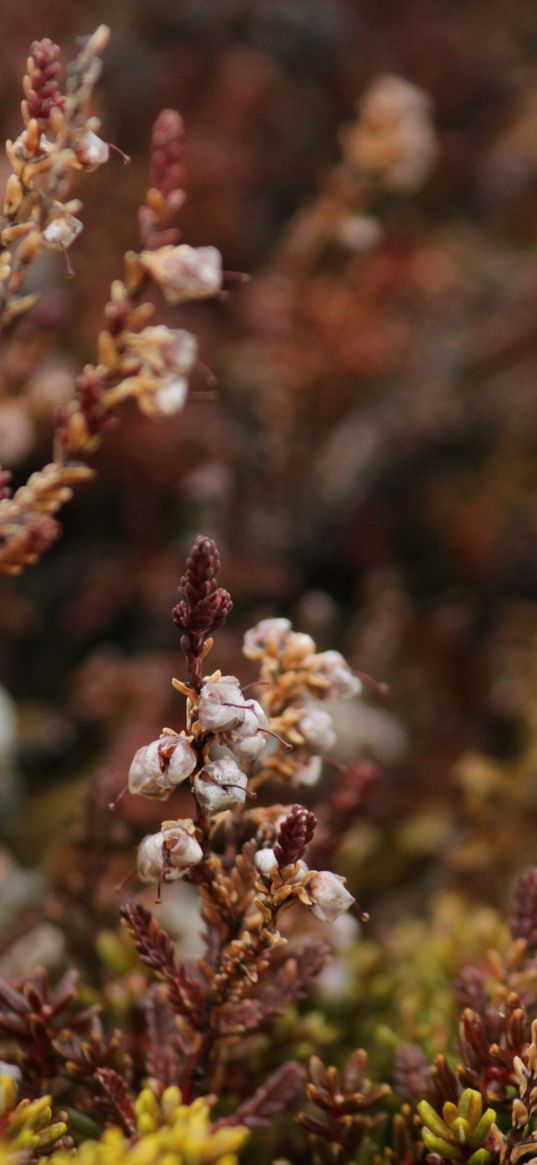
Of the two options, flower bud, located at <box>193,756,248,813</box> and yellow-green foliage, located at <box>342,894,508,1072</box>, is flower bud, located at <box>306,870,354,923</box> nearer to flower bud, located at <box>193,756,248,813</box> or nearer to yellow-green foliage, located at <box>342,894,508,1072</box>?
flower bud, located at <box>193,756,248,813</box>

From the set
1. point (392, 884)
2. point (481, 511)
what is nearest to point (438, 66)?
point (481, 511)

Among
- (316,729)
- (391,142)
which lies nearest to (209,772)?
(316,729)

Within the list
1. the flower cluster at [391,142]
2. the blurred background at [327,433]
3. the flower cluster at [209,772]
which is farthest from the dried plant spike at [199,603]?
the flower cluster at [391,142]

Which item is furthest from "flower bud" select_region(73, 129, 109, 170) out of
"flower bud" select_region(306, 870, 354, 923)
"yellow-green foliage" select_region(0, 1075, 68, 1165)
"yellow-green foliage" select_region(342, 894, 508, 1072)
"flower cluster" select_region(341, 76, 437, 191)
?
"flower cluster" select_region(341, 76, 437, 191)

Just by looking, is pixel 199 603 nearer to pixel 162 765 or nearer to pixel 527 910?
pixel 162 765

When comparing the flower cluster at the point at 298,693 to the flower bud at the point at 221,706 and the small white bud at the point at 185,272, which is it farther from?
the small white bud at the point at 185,272

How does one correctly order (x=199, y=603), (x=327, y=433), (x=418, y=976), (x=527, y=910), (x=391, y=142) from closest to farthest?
(x=199, y=603) → (x=527, y=910) → (x=418, y=976) → (x=391, y=142) → (x=327, y=433)
